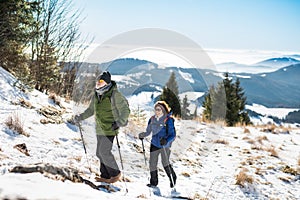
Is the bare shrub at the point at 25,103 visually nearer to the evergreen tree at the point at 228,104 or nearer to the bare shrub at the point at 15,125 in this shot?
the bare shrub at the point at 15,125

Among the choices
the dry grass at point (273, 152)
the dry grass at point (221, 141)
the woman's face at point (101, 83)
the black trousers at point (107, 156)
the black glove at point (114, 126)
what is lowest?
the dry grass at point (273, 152)

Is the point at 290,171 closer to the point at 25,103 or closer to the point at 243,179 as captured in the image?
the point at 243,179

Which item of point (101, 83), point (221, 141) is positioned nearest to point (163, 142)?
point (101, 83)

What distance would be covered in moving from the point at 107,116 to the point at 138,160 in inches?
115

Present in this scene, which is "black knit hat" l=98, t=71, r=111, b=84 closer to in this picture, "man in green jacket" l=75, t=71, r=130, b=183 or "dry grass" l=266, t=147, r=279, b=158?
"man in green jacket" l=75, t=71, r=130, b=183

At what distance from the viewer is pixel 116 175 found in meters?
4.93

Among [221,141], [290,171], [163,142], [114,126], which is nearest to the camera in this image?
[114,126]

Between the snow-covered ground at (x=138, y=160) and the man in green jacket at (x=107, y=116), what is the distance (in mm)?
287

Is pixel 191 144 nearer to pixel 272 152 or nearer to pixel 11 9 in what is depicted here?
pixel 272 152

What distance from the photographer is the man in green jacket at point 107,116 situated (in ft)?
15.4

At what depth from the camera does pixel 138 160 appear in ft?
24.2

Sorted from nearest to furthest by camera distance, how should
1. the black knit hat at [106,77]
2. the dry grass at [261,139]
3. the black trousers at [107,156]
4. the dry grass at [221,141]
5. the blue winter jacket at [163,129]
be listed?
the black knit hat at [106,77] < the black trousers at [107,156] < the blue winter jacket at [163,129] < the dry grass at [221,141] < the dry grass at [261,139]

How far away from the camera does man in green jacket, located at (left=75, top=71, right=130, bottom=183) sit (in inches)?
184

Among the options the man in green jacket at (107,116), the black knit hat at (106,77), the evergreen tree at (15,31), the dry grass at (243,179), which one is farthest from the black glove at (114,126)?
the evergreen tree at (15,31)
